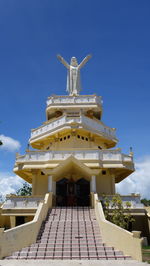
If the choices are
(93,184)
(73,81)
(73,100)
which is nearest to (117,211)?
(93,184)

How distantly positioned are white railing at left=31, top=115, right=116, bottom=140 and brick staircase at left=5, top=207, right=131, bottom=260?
34.4 ft

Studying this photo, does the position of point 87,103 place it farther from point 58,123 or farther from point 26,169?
point 26,169

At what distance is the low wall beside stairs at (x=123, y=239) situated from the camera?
9761mm

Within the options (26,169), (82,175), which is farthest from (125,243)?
(26,169)

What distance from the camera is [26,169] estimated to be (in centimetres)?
2114

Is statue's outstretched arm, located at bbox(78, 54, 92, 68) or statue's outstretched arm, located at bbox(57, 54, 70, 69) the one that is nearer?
statue's outstretched arm, located at bbox(78, 54, 92, 68)

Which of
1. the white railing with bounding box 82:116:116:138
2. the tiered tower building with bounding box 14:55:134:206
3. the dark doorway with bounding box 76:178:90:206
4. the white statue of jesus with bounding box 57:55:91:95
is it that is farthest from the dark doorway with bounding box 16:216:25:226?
the white statue of jesus with bounding box 57:55:91:95

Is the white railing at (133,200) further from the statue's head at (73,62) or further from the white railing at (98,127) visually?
the statue's head at (73,62)

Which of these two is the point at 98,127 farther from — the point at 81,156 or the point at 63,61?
the point at 63,61

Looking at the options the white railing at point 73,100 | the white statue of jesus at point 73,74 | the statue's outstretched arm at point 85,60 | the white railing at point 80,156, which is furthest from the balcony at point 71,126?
the statue's outstretched arm at point 85,60

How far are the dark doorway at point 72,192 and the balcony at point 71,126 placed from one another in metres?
5.88

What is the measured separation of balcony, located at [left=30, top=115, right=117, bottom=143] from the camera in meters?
23.5

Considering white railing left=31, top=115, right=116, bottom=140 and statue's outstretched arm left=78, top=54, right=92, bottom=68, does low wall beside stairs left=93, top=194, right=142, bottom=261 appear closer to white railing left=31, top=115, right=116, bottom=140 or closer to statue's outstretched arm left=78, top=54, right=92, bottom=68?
white railing left=31, top=115, right=116, bottom=140

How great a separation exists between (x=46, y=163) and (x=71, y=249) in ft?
34.2
